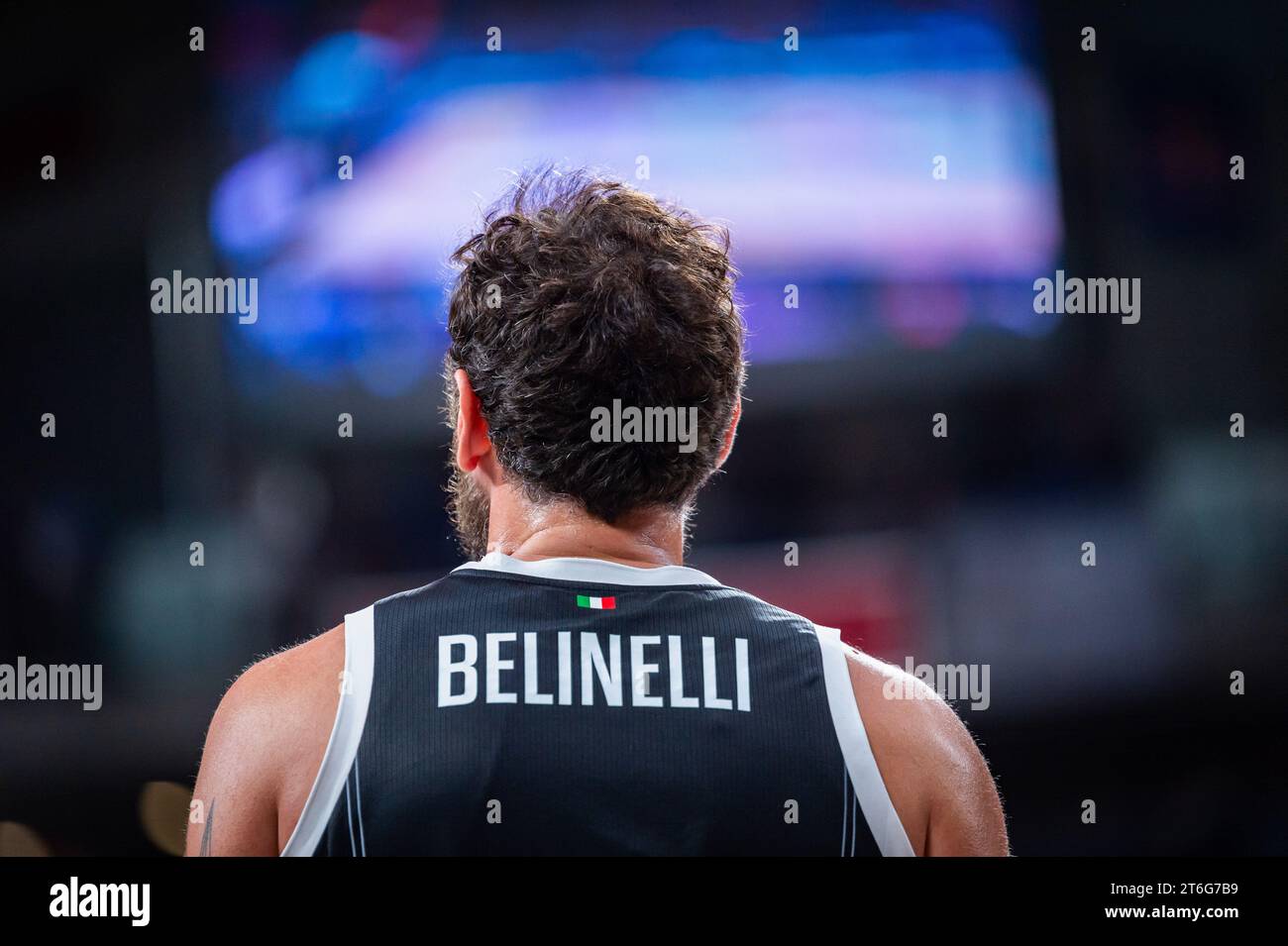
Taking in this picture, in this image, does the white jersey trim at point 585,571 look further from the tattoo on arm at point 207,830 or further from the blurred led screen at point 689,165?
the blurred led screen at point 689,165

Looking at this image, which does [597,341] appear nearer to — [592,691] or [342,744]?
[592,691]

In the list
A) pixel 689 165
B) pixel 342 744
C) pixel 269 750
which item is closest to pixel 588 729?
pixel 342 744

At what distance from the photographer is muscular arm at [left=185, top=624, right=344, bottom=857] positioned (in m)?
1.49

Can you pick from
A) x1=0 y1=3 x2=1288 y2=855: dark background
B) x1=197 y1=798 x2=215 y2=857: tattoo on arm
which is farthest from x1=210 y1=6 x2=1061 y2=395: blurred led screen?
x1=197 y1=798 x2=215 y2=857: tattoo on arm

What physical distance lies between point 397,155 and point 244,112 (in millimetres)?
792

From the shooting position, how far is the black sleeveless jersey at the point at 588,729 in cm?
146

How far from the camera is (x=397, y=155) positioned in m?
5.27

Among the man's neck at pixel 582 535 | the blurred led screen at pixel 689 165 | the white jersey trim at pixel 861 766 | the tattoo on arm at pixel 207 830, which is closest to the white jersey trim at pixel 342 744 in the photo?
the tattoo on arm at pixel 207 830

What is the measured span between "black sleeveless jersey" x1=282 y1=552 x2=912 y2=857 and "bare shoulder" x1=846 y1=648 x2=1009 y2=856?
0.03 meters

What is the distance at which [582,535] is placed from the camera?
1635 millimetres

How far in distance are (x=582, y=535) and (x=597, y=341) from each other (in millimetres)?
313

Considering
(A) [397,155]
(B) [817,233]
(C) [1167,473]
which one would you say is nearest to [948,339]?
(B) [817,233]

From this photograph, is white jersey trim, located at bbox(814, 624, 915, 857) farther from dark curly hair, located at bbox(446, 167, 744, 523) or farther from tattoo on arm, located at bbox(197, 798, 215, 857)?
tattoo on arm, located at bbox(197, 798, 215, 857)
